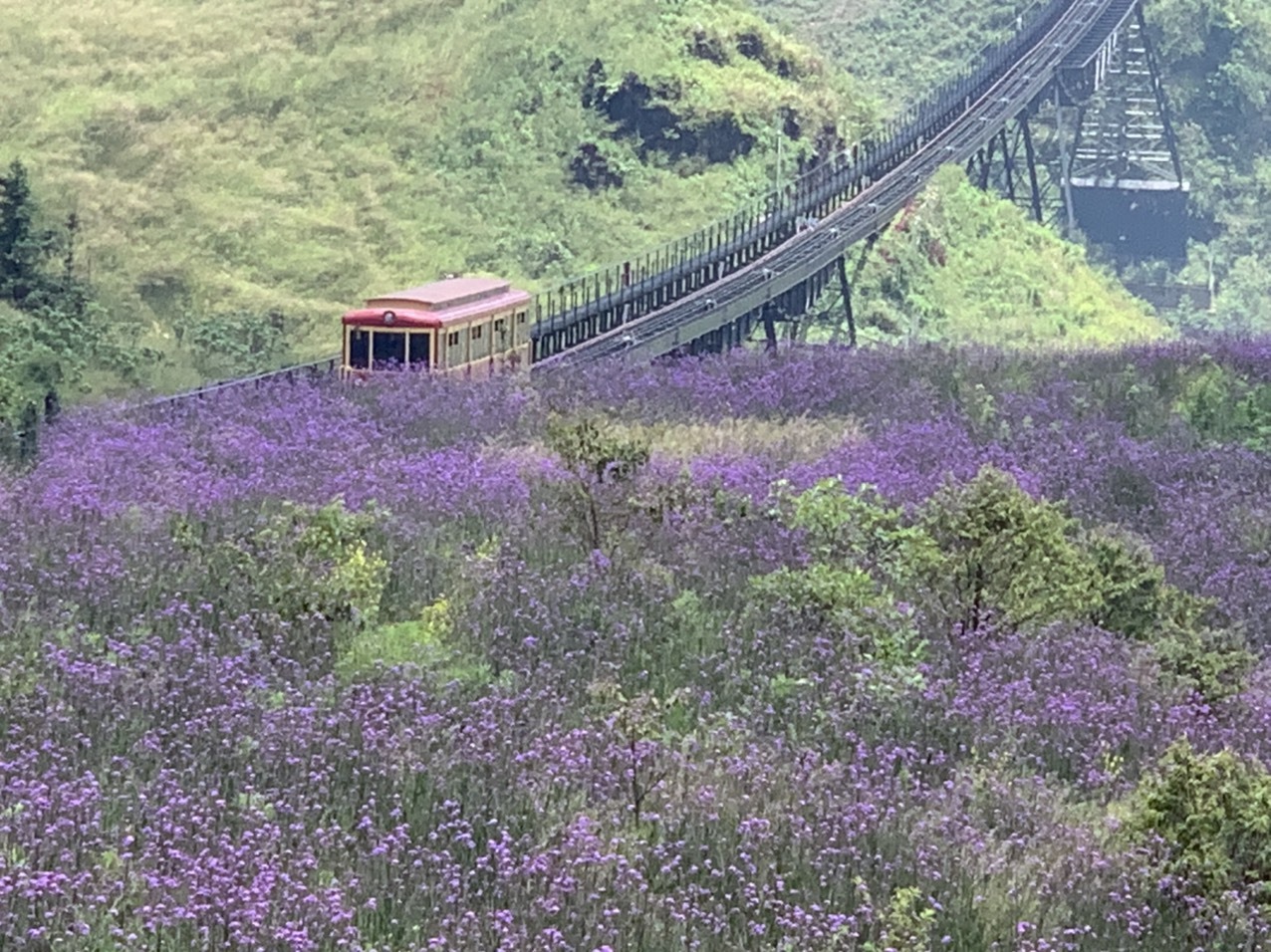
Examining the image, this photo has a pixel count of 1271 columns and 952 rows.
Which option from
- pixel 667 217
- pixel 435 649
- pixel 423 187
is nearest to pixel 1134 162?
pixel 667 217

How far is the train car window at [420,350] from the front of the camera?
32.8 m

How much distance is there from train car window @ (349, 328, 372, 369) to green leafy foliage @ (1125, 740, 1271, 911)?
85.8 feet

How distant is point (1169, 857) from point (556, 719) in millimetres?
3277

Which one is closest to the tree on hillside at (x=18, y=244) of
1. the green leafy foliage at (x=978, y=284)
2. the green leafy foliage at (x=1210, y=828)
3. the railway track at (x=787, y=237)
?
the railway track at (x=787, y=237)

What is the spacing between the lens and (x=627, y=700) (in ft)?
34.1

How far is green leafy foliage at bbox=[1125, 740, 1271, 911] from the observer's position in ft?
27.3

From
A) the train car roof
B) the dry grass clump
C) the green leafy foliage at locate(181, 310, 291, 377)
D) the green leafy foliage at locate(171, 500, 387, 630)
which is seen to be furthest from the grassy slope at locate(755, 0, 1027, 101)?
the green leafy foliage at locate(171, 500, 387, 630)

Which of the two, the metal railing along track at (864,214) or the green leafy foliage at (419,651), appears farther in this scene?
the metal railing along track at (864,214)

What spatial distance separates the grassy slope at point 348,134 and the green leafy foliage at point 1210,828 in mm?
36939

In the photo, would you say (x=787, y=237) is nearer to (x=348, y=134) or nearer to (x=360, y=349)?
(x=348, y=134)

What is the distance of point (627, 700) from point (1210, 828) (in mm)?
3272

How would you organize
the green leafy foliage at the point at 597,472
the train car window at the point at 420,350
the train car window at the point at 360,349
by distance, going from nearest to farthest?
the green leafy foliage at the point at 597,472 < the train car window at the point at 420,350 < the train car window at the point at 360,349

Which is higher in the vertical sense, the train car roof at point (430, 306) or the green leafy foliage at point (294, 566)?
the green leafy foliage at point (294, 566)

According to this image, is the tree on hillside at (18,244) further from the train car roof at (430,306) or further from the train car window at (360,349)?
the train car roof at (430,306)
